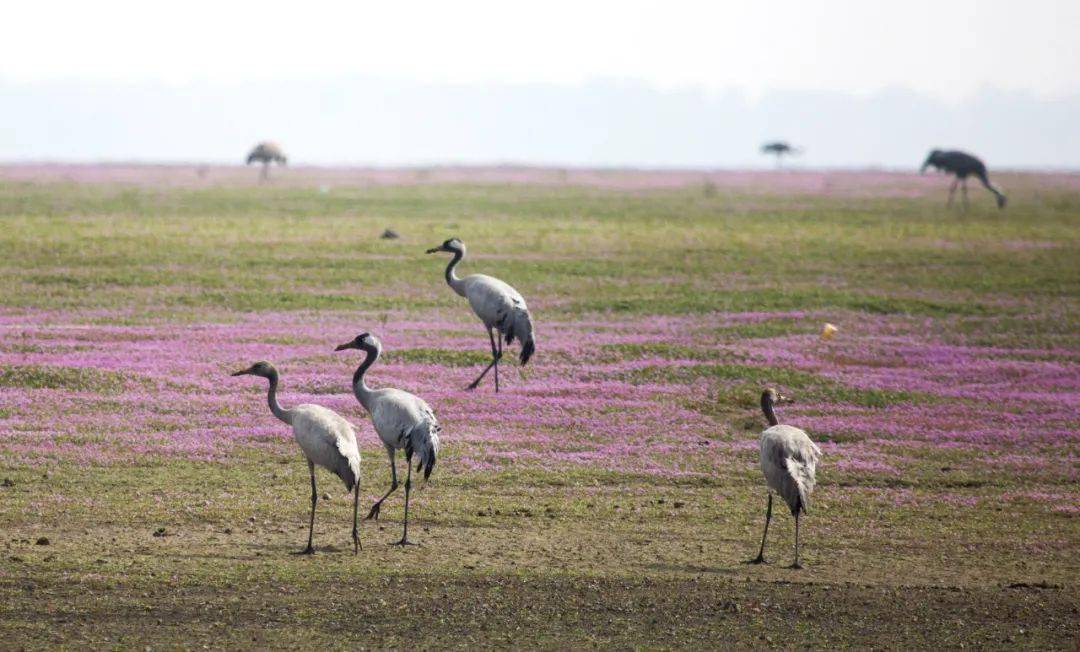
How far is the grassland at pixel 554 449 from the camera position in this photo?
13.0 metres

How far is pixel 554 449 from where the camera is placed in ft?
67.8

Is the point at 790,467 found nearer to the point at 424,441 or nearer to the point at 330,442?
the point at 424,441

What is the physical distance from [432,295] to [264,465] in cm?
1714

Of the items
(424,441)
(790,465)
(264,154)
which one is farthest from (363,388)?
(264,154)

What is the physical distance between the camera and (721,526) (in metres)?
16.8

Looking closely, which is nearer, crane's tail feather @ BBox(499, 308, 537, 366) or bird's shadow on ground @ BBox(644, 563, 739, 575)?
bird's shadow on ground @ BBox(644, 563, 739, 575)

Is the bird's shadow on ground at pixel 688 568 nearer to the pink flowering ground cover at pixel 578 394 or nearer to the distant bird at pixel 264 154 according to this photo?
the pink flowering ground cover at pixel 578 394

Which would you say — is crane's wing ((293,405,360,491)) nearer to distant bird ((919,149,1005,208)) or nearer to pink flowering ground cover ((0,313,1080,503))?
pink flowering ground cover ((0,313,1080,503))

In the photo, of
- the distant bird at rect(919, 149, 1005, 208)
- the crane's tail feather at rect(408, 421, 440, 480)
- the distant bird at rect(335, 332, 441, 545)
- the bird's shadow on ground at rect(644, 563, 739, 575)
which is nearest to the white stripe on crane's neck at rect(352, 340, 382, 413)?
the distant bird at rect(335, 332, 441, 545)

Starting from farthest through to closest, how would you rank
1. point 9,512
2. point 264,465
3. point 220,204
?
point 220,204, point 264,465, point 9,512

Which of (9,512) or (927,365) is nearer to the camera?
(9,512)

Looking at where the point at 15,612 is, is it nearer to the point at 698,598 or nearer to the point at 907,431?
the point at 698,598

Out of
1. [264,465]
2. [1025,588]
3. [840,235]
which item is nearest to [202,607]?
[264,465]

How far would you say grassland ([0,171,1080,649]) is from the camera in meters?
13.0
